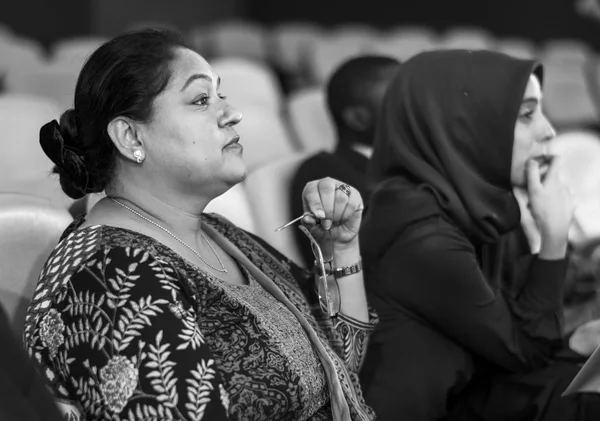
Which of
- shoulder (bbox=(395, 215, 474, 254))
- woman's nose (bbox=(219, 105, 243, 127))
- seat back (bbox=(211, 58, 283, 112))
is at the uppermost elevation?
woman's nose (bbox=(219, 105, 243, 127))

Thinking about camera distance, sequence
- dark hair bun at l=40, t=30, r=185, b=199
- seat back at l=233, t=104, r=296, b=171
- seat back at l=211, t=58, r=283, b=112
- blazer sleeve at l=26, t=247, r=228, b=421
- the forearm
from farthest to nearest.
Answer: seat back at l=211, t=58, r=283, b=112, seat back at l=233, t=104, r=296, b=171, the forearm, dark hair bun at l=40, t=30, r=185, b=199, blazer sleeve at l=26, t=247, r=228, b=421

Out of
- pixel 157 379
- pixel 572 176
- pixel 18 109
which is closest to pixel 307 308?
pixel 157 379

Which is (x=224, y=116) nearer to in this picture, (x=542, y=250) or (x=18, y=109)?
(x=542, y=250)

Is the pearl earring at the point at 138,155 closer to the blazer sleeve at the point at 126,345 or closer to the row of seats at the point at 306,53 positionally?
the blazer sleeve at the point at 126,345

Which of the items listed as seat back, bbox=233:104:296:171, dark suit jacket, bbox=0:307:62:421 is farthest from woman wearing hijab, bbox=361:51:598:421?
seat back, bbox=233:104:296:171

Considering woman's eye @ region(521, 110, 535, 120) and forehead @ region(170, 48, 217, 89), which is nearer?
forehead @ region(170, 48, 217, 89)

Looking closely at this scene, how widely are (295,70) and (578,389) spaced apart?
7.00 metres

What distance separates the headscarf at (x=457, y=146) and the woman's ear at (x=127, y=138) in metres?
0.65

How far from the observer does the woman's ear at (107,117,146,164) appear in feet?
5.02

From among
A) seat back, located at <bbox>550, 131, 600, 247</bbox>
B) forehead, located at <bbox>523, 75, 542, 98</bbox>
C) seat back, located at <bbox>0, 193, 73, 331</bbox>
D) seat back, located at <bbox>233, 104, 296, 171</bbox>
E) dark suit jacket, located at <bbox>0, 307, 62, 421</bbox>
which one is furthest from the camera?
seat back, located at <bbox>233, 104, 296, 171</bbox>

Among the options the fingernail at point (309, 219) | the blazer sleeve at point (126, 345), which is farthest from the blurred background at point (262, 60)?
the fingernail at point (309, 219)

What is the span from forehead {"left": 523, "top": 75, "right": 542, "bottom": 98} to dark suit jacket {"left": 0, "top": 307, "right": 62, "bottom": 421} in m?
1.28

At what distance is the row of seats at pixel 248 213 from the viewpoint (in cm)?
167

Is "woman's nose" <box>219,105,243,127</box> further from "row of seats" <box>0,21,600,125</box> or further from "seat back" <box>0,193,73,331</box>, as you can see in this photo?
"row of seats" <box>0,21,600,125</box>
